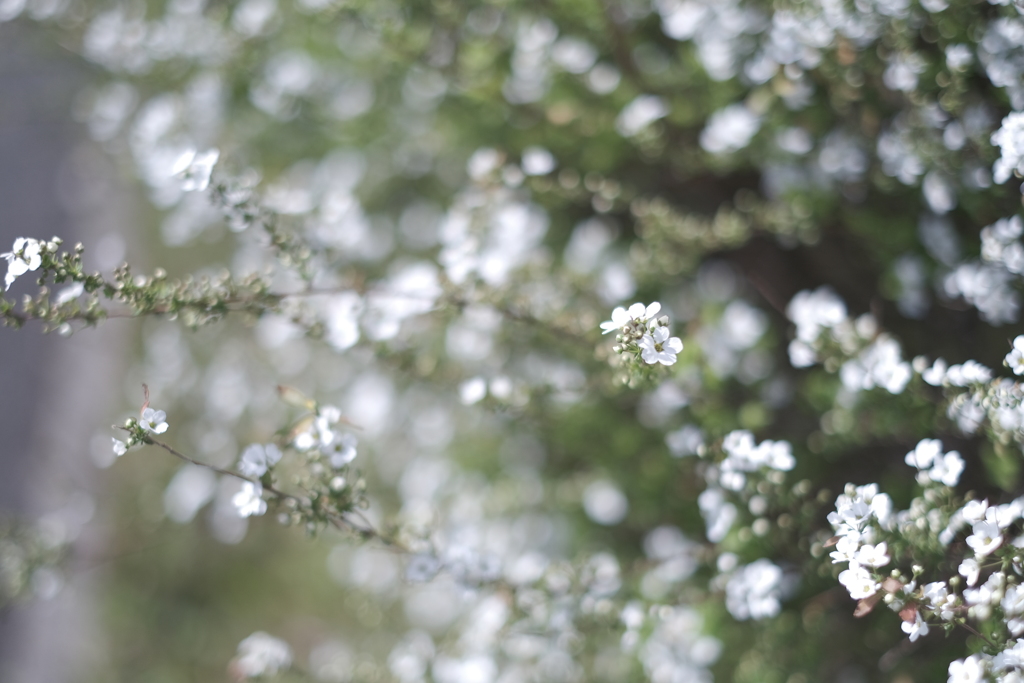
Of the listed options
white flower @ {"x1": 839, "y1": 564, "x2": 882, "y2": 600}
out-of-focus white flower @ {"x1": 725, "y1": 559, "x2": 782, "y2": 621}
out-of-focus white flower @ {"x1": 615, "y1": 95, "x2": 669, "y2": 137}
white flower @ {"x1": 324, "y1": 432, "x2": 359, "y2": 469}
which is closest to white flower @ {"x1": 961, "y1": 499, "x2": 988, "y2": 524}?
white flower @ {"x1": 839, "y1": 564, "x2": 882, "y2": 600}

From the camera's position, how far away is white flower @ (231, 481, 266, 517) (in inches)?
65.7

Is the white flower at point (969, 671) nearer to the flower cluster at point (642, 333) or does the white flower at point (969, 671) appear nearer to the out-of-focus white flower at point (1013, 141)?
the flower cluster at point (642, 333)

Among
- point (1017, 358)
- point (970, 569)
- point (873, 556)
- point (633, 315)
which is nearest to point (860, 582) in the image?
point (873, 556)

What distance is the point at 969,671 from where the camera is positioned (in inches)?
59.3

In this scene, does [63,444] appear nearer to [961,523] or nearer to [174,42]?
[174,42]

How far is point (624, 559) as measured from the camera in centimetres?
283

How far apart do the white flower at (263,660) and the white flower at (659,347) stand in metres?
1.45

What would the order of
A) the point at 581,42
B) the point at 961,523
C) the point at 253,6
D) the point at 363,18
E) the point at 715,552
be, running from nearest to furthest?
the point at 961,523
the point at 715,552
the point at 363,18
the point at 581,42
the point at 253,6

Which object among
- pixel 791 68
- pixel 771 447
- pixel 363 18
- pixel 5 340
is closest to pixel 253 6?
pixel 363 18

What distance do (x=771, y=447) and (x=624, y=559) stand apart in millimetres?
1147

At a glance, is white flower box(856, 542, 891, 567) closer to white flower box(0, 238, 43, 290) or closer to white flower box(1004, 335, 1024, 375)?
white flower box(1004, 335, 1024, 375)

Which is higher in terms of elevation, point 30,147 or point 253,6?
point 253,6

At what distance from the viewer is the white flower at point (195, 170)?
1.79 m

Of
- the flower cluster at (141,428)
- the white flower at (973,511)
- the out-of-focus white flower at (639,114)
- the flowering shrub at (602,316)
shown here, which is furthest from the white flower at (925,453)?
the flower cluster at (141,428)
